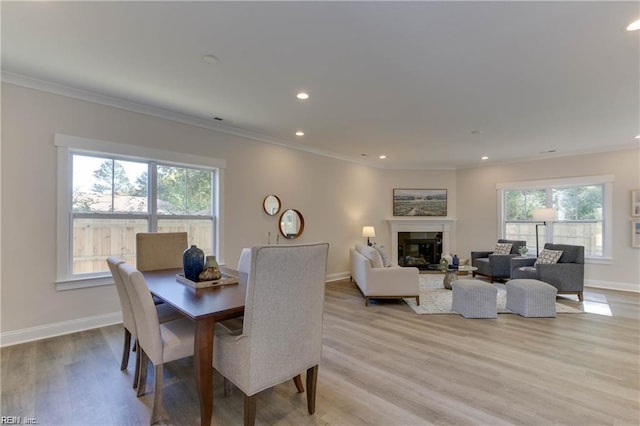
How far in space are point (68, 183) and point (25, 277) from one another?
1037 mm

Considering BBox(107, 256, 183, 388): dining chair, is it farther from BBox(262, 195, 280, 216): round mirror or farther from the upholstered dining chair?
BBox(262, 195, 280, 216): round mirror

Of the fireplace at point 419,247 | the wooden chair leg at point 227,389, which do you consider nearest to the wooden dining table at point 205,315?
the wooden chair leg at point 227,389

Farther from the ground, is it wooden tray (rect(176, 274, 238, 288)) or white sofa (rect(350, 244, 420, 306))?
wooden tray (rect(176, 274, 238, 288))

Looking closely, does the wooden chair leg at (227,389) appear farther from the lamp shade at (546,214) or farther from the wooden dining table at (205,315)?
the lamp shade at (546,214)

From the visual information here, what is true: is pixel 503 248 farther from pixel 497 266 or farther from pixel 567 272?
pixel 567 272

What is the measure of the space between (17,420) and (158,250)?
155 cm

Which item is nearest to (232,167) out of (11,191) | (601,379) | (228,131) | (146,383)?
(228,131)

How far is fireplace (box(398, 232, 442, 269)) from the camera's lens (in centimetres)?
777

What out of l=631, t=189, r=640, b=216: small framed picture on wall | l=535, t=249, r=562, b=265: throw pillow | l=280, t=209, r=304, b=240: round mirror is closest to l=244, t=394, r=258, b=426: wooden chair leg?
l=280, t=209, r=304, b=240: round mirror

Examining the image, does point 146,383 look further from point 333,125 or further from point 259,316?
point 333,125

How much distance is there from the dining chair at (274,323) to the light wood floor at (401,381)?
0.41m

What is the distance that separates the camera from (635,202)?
543 centimetres

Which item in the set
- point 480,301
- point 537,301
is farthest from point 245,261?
point 537,301

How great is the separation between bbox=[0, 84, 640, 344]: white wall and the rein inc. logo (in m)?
1.49
